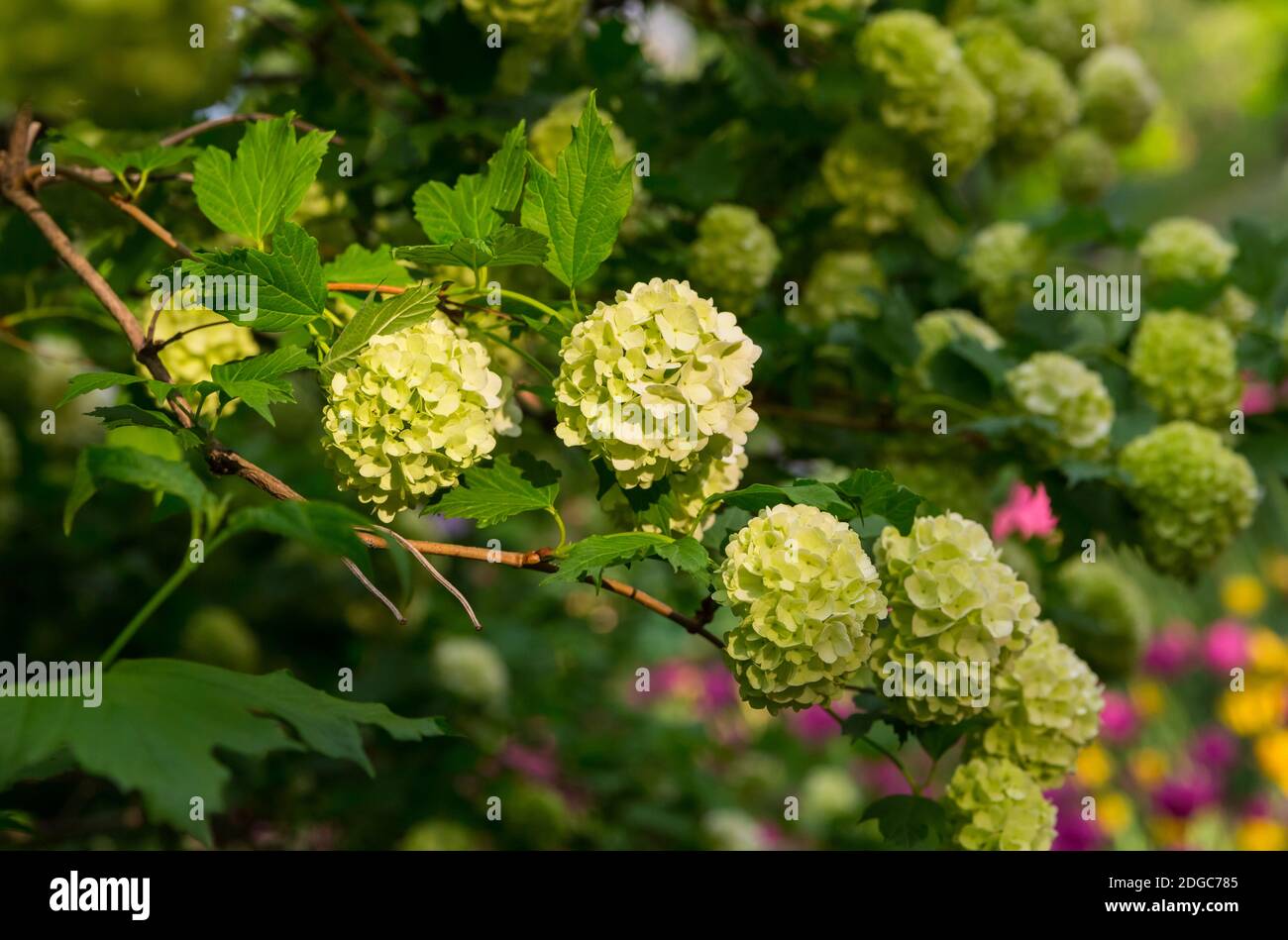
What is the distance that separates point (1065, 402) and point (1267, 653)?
2.56 metres

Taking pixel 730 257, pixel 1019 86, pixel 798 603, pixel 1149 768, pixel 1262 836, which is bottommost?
pixel 1262 836

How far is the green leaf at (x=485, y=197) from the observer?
0.75 m

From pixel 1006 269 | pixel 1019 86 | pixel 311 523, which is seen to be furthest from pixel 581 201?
pixel 1019 86

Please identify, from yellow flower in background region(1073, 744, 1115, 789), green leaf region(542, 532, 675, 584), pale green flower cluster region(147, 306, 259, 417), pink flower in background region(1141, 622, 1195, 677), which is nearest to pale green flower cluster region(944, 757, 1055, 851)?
green leaf region(542, 532, 675, 584)

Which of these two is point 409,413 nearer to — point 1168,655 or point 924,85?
point 924,85

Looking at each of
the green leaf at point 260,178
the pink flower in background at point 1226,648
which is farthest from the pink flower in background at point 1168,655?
the green leaf at point 260,178

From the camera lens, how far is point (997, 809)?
0.85 metres

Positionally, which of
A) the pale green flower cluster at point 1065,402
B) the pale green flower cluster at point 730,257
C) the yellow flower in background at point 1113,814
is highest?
the pale green flower cluster at point 730,257

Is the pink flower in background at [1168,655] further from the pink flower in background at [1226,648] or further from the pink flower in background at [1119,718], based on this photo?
the pink flower in background at [1119,718]

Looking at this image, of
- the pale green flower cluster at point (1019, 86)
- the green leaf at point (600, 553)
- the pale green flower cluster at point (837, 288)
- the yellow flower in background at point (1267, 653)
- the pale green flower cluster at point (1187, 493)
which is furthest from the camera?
the yellow flower in background at point (1267, 653)

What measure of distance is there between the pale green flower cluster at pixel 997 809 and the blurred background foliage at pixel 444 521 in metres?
0.27

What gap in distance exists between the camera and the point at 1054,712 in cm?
87
